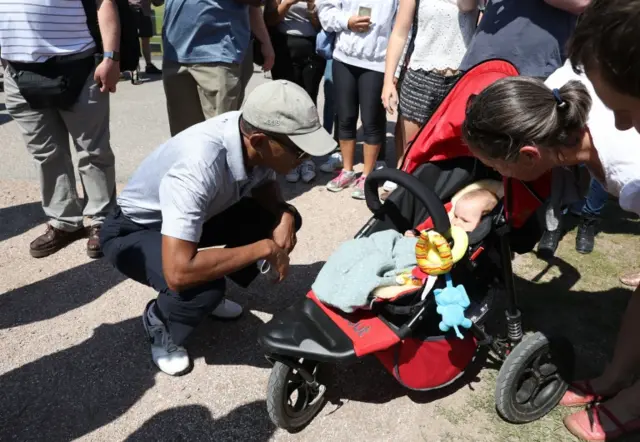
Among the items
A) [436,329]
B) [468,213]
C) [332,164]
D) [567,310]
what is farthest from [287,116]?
[332,164]

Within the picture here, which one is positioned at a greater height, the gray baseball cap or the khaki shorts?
the gray baseball cap

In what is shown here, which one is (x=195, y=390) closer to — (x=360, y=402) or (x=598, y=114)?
(x=360, y=402)

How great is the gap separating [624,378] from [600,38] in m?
1.67

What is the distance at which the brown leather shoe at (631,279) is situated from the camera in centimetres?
313

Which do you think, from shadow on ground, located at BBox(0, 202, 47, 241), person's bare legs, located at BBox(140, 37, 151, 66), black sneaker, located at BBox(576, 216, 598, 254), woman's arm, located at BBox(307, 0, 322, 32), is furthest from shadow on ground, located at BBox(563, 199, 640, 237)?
person's bare legs, located at BBox(140, 37, 151, 66)

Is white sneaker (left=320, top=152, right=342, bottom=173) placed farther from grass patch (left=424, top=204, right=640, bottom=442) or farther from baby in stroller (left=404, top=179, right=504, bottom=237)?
baby in stroller (left=404, top=179, right=504, bottom=237)

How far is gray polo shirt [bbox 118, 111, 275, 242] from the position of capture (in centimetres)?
199

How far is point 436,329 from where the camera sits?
2.13 m

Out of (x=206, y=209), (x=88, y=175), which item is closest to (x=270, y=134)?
(x=206, y=209)

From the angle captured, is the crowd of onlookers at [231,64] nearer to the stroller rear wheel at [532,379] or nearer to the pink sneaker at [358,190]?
the pink sneaker at [358,190]

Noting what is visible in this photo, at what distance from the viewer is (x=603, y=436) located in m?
2.10

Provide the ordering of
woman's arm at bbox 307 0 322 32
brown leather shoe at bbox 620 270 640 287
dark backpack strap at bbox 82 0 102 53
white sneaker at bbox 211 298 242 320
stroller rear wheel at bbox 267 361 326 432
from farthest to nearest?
woman's arm at bbox 307 0 322 32 → brown leather shoe at bbox 620 270 640 287 → dark backpack strap at bbox 82 0 102 53 → white sneaker at bbox 211 298 242 320 → stroller rear wheel at bbox 267 361 326 432

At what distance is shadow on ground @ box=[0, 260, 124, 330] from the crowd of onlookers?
0.66 ft

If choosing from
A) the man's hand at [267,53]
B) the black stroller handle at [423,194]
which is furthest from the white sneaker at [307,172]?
the black stroller handle at [423,194]
